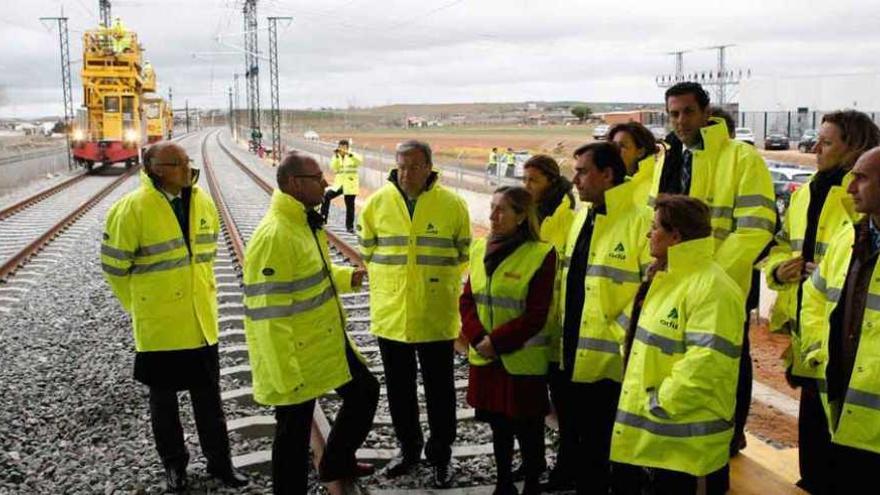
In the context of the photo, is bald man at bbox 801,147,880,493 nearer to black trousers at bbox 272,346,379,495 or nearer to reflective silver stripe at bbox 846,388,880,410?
reflective silver stripe at bbox 846,388,880,410

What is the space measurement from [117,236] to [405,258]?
1.67 meters

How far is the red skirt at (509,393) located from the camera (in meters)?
4.48

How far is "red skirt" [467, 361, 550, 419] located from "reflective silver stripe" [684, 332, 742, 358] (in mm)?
1271

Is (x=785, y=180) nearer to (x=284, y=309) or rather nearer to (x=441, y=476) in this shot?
(x=441, y=476)

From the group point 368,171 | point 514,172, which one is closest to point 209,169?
point 368,171

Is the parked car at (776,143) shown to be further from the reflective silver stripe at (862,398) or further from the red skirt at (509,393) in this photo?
the reflective silver stripe at (862,398)

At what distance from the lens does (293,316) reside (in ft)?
14.1

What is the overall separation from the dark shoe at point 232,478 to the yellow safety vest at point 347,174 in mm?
11619

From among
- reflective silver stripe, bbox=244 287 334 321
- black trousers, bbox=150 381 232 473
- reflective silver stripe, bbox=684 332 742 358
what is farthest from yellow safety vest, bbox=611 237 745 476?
black trousers, bbox=150 381 232 473

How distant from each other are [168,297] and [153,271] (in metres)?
0.17

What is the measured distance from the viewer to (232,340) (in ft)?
26.8

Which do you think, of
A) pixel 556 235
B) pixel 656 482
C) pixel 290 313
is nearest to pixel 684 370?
pixel 656 482

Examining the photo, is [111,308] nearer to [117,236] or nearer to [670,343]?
[117,236]

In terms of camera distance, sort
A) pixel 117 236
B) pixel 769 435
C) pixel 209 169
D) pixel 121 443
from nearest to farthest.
→ pixel 117 236, pixel 121 443, pixel 769 435, pixel 209 169
